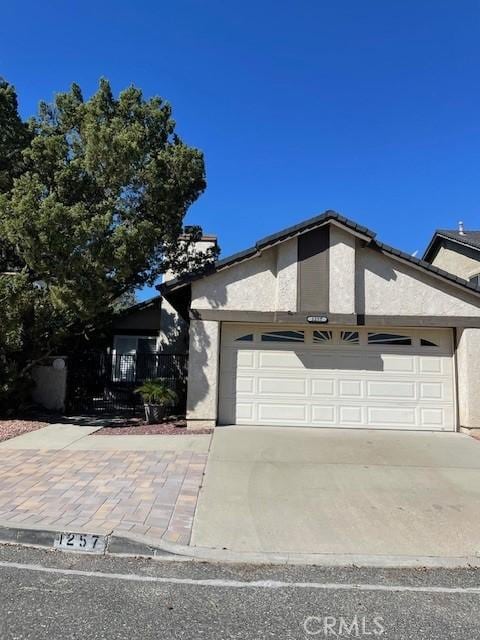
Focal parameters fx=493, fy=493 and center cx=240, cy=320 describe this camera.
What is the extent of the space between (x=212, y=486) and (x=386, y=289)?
6757 millimetres

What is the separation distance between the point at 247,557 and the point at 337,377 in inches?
285

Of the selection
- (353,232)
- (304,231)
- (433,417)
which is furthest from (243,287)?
(433,417)

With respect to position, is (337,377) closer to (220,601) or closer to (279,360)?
(279,360)

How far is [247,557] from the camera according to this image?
4660mm

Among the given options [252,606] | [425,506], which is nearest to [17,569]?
[252,606]

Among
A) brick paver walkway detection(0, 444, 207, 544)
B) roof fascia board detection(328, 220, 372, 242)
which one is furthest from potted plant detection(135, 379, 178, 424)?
roof fascia board detection(328, 220, 372, 242)

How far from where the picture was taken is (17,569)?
4332 mm

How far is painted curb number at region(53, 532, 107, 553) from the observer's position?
478cm

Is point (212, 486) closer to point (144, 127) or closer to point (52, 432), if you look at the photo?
point (52, 432)

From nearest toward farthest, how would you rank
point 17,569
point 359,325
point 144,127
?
point 17,569 → point 359,325 → point 144,127

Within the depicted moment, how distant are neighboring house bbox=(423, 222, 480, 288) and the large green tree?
9386mm

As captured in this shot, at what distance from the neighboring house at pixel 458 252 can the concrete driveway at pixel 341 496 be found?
353 inches

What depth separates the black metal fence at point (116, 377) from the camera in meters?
14.2

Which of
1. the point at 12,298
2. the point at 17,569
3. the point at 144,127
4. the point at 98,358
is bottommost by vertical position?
the point at 17,569
